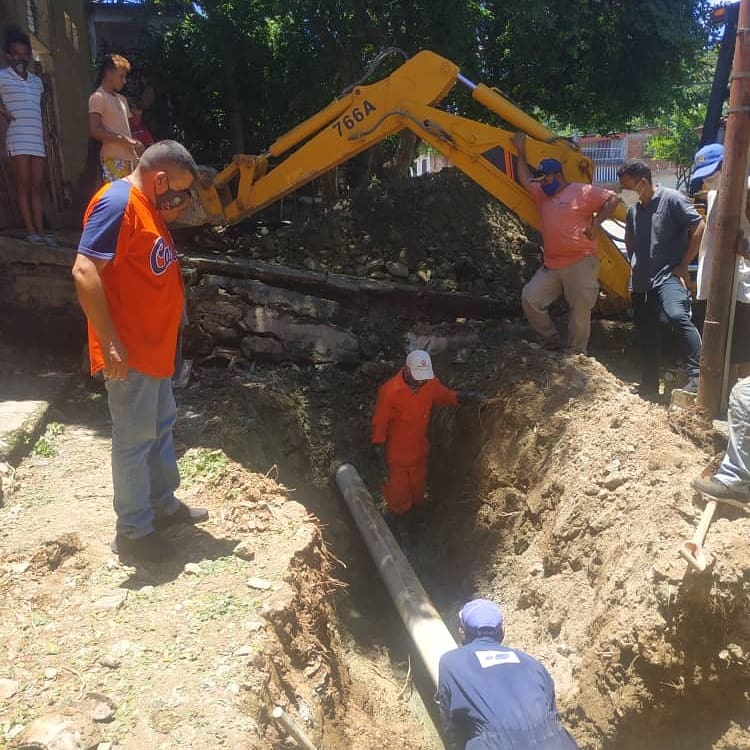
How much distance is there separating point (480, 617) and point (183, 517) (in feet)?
5.69

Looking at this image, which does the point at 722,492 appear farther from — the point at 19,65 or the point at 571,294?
the point at 19,65

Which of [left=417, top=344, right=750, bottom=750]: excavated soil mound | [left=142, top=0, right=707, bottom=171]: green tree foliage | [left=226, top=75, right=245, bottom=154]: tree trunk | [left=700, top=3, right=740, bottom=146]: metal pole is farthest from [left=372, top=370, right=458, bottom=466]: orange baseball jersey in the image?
[left=226, top=75, right=245, bottom=154]: tree trunk

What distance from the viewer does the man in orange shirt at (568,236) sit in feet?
18.9

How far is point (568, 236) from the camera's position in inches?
228

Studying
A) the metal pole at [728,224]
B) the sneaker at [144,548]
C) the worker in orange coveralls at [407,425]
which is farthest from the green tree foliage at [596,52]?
the sneaker at [144,548]

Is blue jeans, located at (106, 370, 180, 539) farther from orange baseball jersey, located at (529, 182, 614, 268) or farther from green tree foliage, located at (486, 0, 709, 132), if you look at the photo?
green tree foliage, located at (486, 0, 709, 132)

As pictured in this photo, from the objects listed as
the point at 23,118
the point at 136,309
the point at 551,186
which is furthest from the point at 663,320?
the point at 23,118

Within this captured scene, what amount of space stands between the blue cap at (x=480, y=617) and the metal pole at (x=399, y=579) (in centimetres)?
61

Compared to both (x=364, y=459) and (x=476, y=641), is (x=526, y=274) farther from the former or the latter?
(x=476, y=641)

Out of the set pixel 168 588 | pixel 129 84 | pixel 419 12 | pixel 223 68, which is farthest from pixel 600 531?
pixel 129 84

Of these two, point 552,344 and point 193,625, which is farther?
point 552,344

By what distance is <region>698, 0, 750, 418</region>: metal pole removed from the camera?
153 inches

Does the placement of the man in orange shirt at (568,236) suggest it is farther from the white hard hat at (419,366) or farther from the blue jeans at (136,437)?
the blue jeans at (136,437)

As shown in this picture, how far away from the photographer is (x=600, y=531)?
400 centimetres
